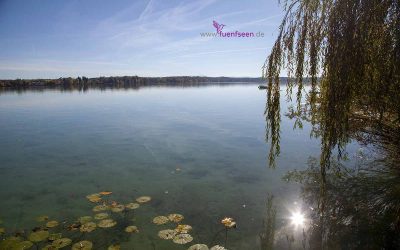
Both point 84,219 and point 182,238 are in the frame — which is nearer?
point 182,238

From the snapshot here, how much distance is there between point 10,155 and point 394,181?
17.6m

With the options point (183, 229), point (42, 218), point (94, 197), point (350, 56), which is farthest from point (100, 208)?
point (350, 56)

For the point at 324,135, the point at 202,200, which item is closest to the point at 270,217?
the point at 202,200

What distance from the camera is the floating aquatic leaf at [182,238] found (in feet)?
23.2

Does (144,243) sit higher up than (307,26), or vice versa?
(307,26)

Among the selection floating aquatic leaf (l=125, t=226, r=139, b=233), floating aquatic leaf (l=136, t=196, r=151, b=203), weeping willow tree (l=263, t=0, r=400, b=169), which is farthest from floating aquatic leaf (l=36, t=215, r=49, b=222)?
weeping willow tree (l=263, t=0, r=400, b=169)

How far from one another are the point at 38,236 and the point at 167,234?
10.4 ft

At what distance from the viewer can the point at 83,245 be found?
22.3ft

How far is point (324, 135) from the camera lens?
19.3ft

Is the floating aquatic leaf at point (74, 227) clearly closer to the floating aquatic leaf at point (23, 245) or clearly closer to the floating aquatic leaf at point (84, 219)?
the floating aquatic leaf at point (84, 219)

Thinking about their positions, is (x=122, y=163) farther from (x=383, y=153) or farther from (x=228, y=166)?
(x=383, y=153)

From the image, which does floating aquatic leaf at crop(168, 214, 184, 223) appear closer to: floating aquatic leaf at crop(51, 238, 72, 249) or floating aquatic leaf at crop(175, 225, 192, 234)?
floating aquatic leaf at crop(175, 225, 192, 234)

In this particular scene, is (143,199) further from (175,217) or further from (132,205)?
(175,217)

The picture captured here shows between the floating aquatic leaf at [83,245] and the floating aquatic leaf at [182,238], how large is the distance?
1.97 m
